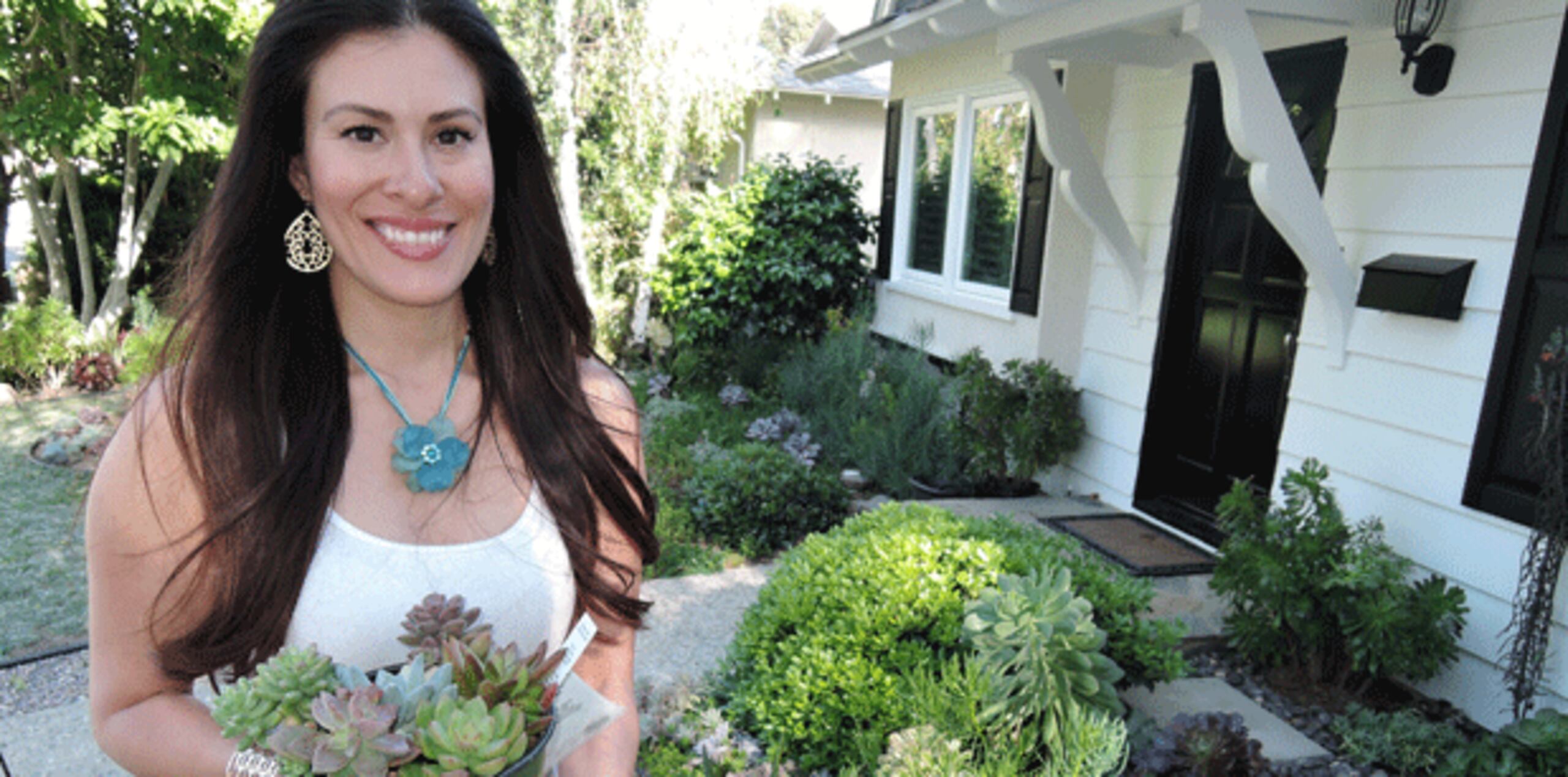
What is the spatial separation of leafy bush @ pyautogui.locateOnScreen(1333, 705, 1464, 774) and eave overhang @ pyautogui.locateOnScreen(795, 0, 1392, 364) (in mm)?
1368

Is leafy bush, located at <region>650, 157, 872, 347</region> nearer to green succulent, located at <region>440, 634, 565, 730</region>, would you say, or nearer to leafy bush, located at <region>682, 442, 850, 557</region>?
leafy bush, located at <region>682, 442, 850, 557</region>

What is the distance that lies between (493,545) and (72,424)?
7006 millimetres

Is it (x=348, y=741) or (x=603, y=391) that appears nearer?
→ (x=348, y=741)

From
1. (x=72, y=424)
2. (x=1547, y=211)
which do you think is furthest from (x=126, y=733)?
(x=72, y=424)

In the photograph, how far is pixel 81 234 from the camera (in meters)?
8.40

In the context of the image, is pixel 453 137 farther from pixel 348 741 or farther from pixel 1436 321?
pixel 1436 321

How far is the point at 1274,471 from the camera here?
416cm

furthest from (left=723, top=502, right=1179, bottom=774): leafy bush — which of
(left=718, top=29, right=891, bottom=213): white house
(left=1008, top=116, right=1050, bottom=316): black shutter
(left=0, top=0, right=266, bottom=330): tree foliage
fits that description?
(left=718, top=29, right=891, bottom=213): white house

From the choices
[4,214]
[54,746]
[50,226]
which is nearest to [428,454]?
[54,746]

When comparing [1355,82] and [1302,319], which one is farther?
[1302,319]

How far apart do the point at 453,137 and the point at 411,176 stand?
0.31ft

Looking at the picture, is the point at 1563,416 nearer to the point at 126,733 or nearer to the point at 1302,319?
the point at 1302,319

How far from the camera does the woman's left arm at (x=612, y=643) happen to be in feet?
4.23

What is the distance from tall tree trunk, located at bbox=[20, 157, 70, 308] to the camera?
327 inches
